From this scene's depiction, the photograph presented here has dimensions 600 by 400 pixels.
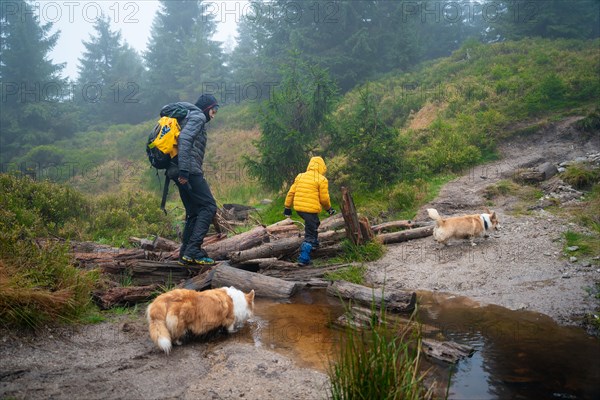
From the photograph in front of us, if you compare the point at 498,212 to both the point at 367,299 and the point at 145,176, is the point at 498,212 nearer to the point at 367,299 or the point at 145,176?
the point at 367,299

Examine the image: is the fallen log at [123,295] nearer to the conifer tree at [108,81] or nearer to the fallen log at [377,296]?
the fallen log at [377,296]

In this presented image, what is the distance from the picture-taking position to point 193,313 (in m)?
4.90

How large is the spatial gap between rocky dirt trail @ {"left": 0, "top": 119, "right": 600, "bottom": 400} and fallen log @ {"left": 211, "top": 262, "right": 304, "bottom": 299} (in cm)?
106

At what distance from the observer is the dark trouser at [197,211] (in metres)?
6.81

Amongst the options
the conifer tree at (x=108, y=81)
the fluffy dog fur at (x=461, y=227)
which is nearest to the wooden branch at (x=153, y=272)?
the fluffy dog fur at (x=461, y=227)

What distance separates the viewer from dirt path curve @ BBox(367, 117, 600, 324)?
573 cm

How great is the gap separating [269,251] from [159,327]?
3.55 metres

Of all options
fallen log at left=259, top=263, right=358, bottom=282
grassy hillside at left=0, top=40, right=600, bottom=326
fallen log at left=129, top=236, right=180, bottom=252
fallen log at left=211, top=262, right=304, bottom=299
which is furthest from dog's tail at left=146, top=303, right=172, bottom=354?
fallen log at left=129, top=236, right=180, bottom=252

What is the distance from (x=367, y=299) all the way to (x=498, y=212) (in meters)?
5.24

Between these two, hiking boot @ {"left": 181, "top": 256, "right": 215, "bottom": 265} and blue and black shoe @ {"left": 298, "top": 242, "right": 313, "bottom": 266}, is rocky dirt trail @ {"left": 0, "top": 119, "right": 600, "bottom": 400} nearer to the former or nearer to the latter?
blue and black shoe @ {"left": 298, "top": 242, "right": 313, "bottom": 266}

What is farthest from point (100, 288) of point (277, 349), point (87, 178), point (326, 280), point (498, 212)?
point (87, 178)

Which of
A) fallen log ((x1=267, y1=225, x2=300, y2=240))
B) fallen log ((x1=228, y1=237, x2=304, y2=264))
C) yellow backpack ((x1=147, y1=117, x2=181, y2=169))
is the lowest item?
fallen log ((x1=228, y1=237, x2=304, y2=264))

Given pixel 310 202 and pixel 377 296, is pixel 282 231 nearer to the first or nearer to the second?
pixel 310 202

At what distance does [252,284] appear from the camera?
6.65 meters
